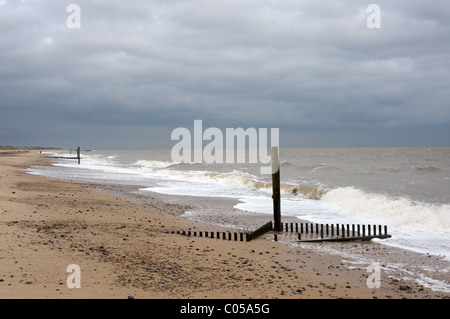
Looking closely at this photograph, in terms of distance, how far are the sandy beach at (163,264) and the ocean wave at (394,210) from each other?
16.5ft

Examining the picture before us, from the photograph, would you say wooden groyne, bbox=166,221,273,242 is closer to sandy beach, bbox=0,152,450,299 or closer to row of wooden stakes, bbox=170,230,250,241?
row of wooden stakes, bbox=170,230,250,241

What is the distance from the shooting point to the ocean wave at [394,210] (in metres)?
14.9

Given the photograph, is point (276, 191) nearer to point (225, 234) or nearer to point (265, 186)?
point (225, 234)

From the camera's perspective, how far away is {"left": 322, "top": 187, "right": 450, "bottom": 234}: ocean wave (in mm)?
14914

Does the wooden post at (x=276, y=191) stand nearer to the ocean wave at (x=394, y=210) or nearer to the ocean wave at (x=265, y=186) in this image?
the ocean wave at (x=394, y=210)

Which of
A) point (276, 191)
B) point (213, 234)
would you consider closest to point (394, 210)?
point (276, 191)

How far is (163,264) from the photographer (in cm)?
796

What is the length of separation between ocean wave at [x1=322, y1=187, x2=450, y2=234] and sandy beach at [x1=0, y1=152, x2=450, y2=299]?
504cm

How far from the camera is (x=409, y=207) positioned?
57.0 feet

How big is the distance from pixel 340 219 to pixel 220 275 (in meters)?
10.6

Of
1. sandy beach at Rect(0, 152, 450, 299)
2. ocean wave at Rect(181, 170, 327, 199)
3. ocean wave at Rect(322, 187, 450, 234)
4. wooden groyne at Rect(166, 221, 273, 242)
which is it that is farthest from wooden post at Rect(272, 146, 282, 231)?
ocean wave at Rect(181, 170, 327, 199)

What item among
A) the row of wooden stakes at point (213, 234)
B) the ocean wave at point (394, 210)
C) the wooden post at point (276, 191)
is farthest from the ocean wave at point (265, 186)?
the row of wooden stakes at point (213, 234)

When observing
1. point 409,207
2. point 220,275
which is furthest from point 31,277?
point 409,207
